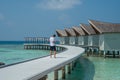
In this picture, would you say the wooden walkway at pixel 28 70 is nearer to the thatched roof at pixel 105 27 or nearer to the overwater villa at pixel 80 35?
the thatched roof at pixel 105 27

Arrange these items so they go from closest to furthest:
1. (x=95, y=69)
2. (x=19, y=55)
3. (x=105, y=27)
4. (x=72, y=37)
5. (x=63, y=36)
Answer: (x=95, y=69), (x=105, y=27), (x=19, y=55), (x=72, y=37), (x=63, y=36)

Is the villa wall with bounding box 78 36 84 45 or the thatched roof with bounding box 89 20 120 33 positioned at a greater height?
the thatched roof with bounding box 89 20 120 33

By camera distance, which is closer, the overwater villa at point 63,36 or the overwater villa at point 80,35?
the overwater villa at point 80,35

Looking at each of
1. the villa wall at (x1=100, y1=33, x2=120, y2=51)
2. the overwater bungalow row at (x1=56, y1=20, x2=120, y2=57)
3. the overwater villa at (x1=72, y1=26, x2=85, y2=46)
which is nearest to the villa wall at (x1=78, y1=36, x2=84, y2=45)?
the overwater villa at (x1=72, y1=26, x2=85, y2=46)

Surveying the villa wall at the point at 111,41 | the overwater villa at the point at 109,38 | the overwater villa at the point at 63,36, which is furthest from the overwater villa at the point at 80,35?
the villa wall at the point at 111,41

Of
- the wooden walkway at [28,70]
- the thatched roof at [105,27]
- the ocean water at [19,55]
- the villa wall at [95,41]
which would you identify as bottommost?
the ocean water at [19,55]

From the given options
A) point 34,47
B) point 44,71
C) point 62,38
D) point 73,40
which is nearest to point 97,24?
point 73,40

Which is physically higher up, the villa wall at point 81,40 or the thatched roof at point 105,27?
the thatched roof at point 105,27

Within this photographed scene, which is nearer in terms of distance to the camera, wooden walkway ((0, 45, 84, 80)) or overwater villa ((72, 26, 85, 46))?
wooden walkway ((0, 45, 84, 80))

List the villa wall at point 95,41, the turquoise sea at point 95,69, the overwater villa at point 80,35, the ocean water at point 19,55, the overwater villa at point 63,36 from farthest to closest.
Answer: the overwater villa at point 63,36
the overwater villa at point 80,35
the villa wall at point 95,41
the ocean water at point 19,55
the turquoise sea at point 95,69

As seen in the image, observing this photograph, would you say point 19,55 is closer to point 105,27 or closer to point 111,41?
point 105,27

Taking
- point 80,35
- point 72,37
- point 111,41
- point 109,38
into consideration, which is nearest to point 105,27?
point 109,38

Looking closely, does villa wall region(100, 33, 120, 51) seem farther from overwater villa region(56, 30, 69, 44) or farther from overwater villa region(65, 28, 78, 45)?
overwater villa region(56, 30, 69, 44)

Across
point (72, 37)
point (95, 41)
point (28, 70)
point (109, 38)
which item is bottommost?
point (28, 70)
